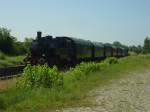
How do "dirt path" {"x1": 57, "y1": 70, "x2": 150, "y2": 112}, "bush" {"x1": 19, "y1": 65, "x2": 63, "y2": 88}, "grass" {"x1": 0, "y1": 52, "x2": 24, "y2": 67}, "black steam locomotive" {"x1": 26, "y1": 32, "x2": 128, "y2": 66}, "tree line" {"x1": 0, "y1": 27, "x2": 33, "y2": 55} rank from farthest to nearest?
1. "tree line" {"x1": 0, "y1": 27, "x2": 33, "y2": 55}
2. "grass" {"x1": 0, "y1": 52, "x2": 24, "y2": 67}
3. "black steam locomotive" {"x1": 26, "y1": 32, "x2": 128, "y2": 66}
4. "bush" {"x1": 19, "y1": 65, "x2": 63, "y2": 88}
5. "dirt path" {"x1": 57, "y1": 70, "x2": 150, "y2": 112}

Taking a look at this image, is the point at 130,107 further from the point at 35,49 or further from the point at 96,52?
the point at 96,52

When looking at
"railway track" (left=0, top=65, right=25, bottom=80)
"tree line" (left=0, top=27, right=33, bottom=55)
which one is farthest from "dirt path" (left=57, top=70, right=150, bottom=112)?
"tree line" (left=0, top=27, right=33, bottom=55)

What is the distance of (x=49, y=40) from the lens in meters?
31.0

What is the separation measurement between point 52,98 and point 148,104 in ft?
9.56

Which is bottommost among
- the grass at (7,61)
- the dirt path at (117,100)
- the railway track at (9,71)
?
the dirt path at (117,100)

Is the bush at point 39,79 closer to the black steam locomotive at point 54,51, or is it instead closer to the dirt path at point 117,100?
the dirt path at point 117,100

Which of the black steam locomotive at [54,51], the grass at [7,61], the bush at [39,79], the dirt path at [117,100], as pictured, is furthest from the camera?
the grass at [7,61]

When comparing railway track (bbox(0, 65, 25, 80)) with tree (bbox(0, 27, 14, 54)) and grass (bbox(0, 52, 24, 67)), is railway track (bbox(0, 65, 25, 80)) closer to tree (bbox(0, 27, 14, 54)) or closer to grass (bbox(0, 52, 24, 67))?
grass (bbox(0, 52, 24, 67))

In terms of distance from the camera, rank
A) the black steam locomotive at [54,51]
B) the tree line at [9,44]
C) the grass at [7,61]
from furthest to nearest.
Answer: the tree line at [9,44] < the grass at [7,61] < the black steam locomotive at [54,51]

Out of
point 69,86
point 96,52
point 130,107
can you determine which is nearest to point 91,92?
point 69,86

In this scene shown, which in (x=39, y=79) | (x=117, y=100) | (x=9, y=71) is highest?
(x=39, y=79)

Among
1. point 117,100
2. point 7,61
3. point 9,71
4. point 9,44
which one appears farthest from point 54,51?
point 9,44

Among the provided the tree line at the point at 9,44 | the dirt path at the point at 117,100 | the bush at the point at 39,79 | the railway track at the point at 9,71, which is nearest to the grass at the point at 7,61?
the railway track at the point at 9,71

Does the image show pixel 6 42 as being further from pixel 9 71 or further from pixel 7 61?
pixel 9 71
